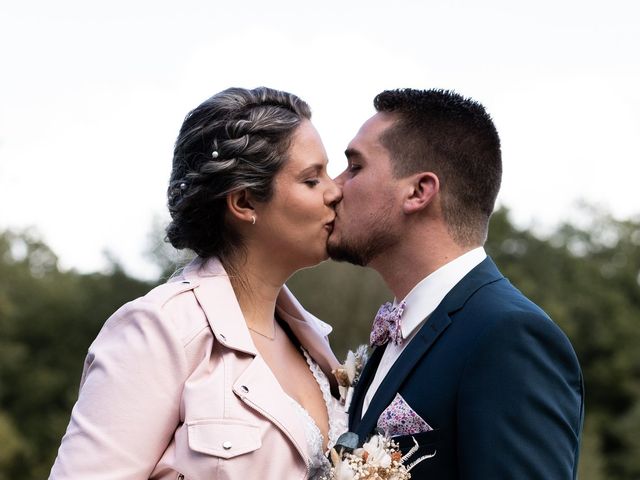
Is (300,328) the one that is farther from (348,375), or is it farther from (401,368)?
(401,368)

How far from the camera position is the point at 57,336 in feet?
157

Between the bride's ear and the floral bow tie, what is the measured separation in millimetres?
858

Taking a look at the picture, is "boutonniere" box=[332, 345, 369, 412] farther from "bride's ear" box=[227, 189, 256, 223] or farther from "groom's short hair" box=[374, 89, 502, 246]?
"groom's short hair" box=[374, 89, 502, 246]

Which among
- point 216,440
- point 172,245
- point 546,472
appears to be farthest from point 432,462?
point 172,245

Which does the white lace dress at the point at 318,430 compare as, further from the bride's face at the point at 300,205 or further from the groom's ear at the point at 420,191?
the groom's ear at the point at 420,191

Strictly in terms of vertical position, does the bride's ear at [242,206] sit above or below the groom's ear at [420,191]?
below

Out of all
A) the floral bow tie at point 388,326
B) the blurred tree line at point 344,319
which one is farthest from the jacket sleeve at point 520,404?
the blurred tree line at point 344,319

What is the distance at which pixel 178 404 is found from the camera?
4684 millimetres

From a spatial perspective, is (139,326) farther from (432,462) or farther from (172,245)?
(432,462)

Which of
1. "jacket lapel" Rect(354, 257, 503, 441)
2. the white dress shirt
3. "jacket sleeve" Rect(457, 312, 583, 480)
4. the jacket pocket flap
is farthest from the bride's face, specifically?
"jacket sleeve" Rect(457, 312, 583, 480)

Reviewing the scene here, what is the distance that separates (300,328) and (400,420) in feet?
5.05

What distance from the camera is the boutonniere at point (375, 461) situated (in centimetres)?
411

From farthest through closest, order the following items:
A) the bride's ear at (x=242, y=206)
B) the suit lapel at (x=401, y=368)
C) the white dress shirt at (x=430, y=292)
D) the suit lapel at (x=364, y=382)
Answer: the bride's ear at (x=242, y=206), the suit lapel at (x=364, y=382), the white dress shirt at (x=430, y=292), the suit lapel at (x=401, y=368)

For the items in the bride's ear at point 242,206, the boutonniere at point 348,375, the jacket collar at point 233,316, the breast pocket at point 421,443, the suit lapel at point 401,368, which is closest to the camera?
the breast pocket at point 421,443
